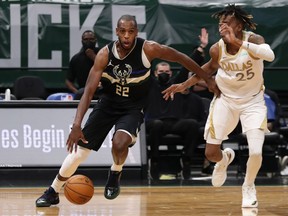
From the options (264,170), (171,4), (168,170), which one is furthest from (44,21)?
(264,170)

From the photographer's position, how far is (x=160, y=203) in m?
8.81

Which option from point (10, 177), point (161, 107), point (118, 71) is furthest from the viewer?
point (161, 107)

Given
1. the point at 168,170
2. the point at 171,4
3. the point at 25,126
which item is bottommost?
the point at 168,170

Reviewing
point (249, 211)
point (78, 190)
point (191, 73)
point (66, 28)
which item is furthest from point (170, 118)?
point (78, 190)

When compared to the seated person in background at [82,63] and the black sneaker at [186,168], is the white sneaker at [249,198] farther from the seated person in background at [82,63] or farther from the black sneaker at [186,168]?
the seated person in background at [82,63]

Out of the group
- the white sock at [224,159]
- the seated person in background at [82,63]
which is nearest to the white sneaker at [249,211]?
the white sock at [224,159]

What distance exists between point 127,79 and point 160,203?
151cm

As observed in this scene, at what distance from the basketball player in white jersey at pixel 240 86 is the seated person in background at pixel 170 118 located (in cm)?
380

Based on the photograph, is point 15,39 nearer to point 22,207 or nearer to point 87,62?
point 87,62

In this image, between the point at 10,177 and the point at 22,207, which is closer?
the point at 22,207

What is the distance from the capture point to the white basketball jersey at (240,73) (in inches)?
328

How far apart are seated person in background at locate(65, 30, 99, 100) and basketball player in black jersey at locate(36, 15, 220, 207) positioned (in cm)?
468

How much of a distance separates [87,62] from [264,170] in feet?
10.9

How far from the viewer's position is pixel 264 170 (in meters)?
12.9
